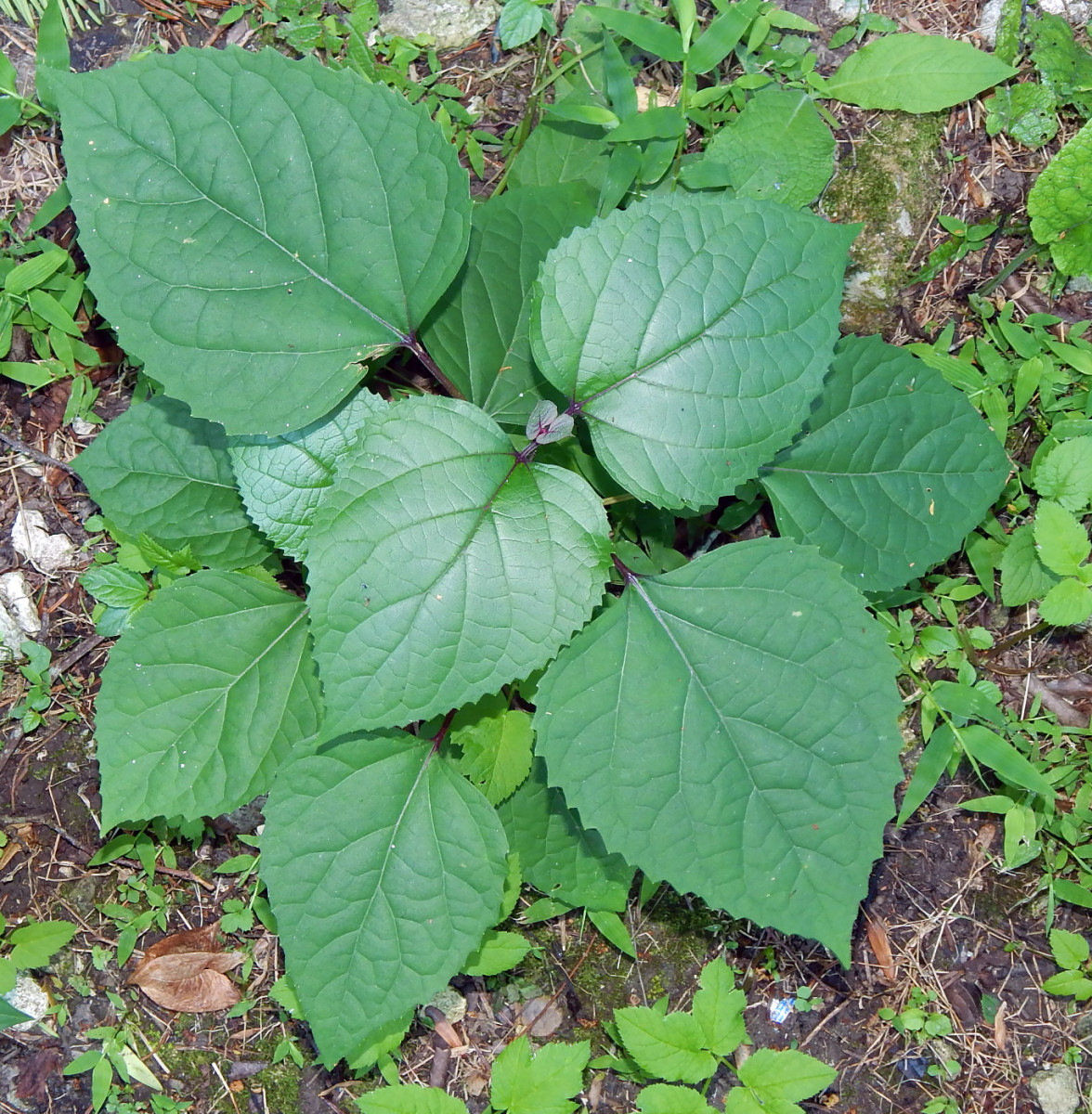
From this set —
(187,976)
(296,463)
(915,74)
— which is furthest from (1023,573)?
(187,976)

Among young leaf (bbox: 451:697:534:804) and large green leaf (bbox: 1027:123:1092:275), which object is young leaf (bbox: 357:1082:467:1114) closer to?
young leaf (bbox: 451:697:534:804)

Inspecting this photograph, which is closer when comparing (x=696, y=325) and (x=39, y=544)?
(x=696, y=325)

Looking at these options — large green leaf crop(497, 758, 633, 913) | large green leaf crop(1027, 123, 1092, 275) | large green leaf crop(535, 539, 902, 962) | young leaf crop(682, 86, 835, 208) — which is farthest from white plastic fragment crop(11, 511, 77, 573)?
large green leaf crop(1027, 123, 1092, 275)

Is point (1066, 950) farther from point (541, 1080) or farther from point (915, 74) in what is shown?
point (915, 74)

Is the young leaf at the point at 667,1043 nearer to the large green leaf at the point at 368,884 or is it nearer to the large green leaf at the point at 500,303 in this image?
the large green leaf at the point at 368,884

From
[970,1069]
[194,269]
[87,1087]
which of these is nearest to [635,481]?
[194,269]

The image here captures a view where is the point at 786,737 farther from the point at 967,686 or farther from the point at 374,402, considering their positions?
the point at 374,402

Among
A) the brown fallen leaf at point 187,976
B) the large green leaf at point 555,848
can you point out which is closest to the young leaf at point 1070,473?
the large green leaf at point 555,848
